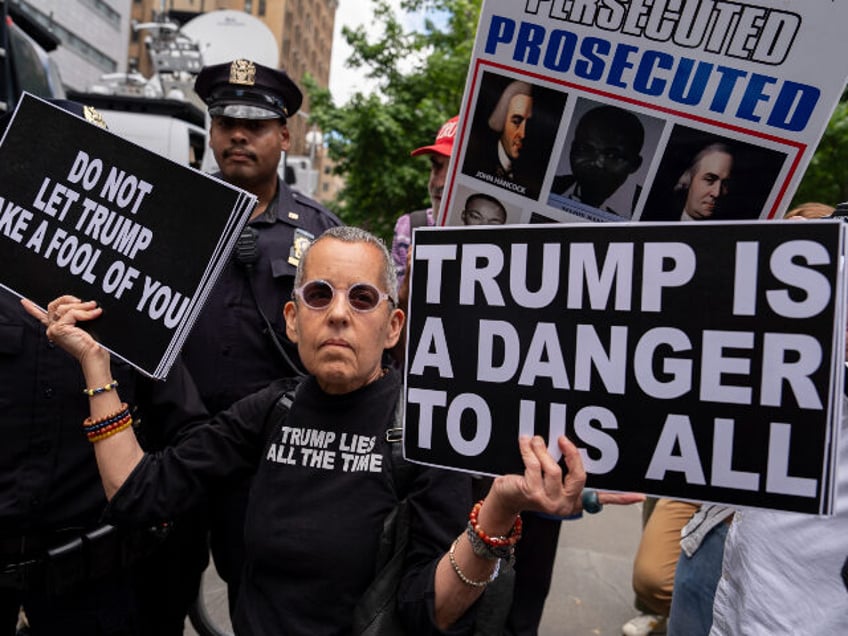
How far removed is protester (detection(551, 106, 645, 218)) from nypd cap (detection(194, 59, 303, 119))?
1.25 m

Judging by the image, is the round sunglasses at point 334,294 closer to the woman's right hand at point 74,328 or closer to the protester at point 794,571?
the woman's right hand at point 74,328

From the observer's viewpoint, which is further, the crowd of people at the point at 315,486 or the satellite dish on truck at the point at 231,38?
the satellite dish on truck at the point at 231,38

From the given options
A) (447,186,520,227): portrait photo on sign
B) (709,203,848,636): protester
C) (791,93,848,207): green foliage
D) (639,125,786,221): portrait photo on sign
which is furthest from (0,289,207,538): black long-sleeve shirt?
(791,93,848,207): green foliage

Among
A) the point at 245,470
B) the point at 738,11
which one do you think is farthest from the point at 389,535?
the point at 738,11

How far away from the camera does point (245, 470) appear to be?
1679 millimetres

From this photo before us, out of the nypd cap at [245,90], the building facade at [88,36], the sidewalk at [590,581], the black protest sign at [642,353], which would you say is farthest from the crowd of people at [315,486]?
the building facade at [88,36]

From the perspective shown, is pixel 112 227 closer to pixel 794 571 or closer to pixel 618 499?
pixel 618 499

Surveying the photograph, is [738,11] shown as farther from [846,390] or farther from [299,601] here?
[299,601]

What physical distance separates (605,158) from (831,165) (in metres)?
8.72

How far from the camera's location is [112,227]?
167cm

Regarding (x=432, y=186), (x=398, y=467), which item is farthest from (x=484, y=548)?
(x=432, y=186)

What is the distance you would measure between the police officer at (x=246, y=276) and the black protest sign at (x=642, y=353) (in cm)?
99

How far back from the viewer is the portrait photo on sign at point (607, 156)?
5.00 ft

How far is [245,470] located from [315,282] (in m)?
0.53
